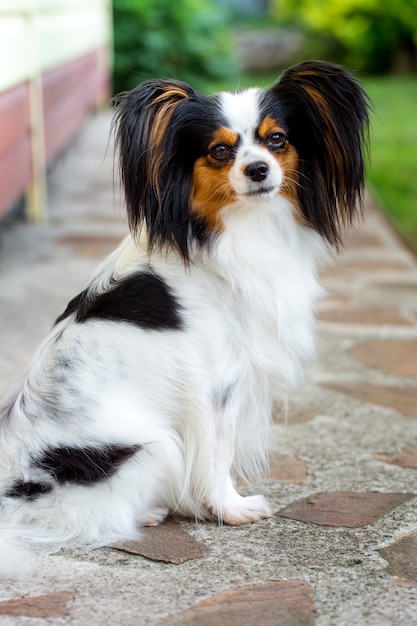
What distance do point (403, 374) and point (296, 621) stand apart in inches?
76.0

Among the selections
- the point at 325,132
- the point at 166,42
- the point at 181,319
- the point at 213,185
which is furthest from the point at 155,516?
the point at 166,42

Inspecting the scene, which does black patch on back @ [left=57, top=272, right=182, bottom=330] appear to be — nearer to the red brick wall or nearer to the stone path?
the stone path

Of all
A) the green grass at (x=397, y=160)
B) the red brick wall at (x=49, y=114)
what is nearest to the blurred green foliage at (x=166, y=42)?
the red brick wall at (x=49, y=114)

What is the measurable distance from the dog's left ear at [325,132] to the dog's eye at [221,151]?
0.21 metres

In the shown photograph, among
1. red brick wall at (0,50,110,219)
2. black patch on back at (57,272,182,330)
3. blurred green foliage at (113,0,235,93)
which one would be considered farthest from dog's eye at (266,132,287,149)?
blurred green foliage at (113,0,235,93)

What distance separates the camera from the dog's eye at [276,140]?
249 centimetres

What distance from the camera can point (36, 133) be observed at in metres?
6.34

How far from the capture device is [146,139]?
243cm

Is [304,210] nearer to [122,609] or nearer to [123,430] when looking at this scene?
[123,430]

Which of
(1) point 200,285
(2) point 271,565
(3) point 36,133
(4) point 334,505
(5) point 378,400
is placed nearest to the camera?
(2) point 271,565

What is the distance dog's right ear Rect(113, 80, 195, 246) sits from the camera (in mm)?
2412

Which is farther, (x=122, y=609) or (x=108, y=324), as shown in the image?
(x=108, y=324)

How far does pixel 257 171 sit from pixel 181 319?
0.46m

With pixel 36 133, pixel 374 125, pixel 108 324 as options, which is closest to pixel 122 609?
pixel 108 324
